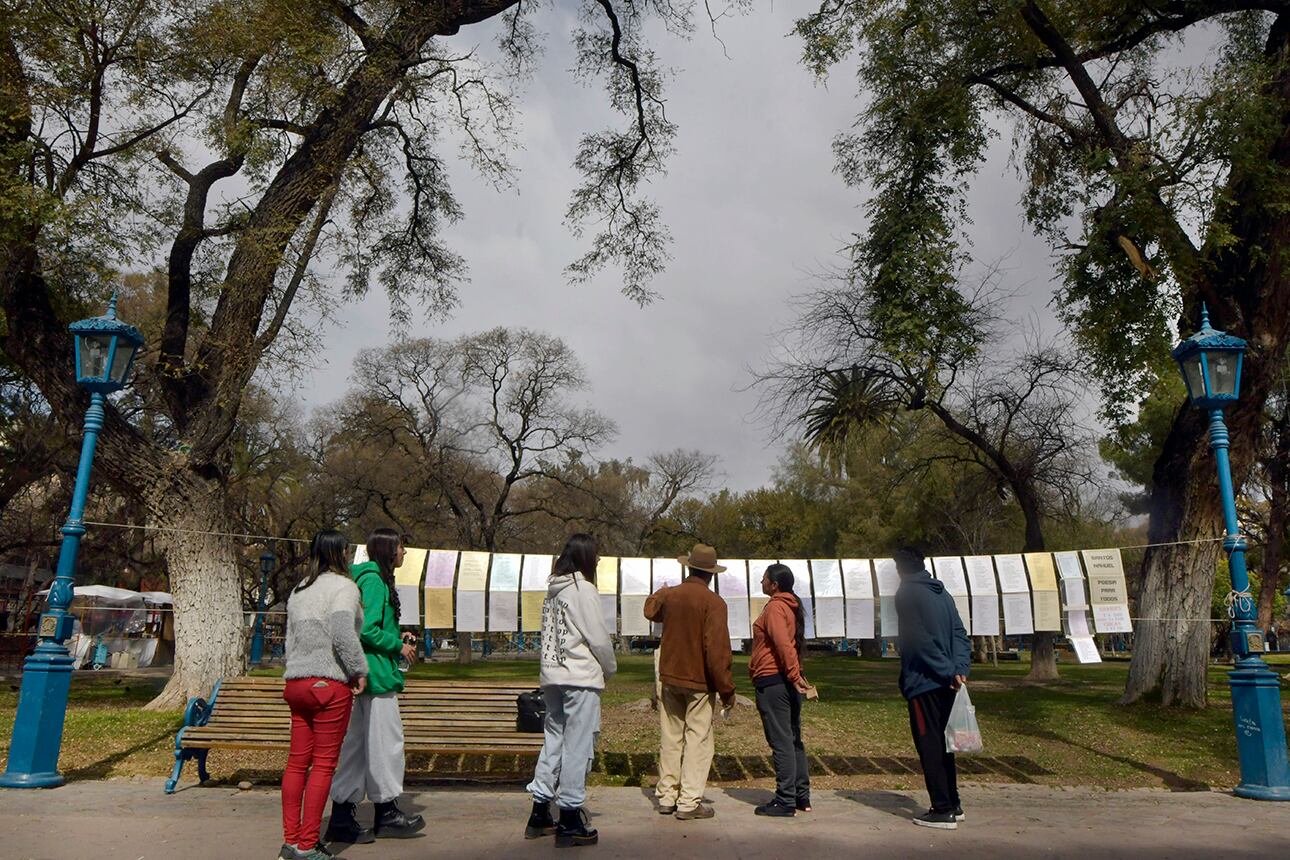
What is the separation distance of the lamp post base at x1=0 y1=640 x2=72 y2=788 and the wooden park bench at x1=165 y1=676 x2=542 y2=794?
2.90 ft

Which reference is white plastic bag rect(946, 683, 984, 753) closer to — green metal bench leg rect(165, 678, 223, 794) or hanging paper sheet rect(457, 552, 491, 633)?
green metal bench leg rect(165, 678, 223, 794)

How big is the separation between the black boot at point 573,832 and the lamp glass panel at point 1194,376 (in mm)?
6887

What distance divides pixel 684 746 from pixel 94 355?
6.26 metres

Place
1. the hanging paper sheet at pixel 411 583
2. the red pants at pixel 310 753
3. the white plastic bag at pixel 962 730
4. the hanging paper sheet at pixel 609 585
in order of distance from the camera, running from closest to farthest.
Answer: the red pants at pixel 310 753
the white plastic bag at pixel 962 730
the hanging paper sheet at pixel 411 583
the hanging paper sheet at pixel 609 585

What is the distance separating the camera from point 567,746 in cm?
545

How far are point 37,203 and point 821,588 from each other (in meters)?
10.9

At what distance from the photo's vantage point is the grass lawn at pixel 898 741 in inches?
319

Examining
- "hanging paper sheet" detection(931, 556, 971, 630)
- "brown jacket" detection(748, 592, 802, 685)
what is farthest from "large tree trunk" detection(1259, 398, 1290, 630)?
"brown jacket" detection(748, 592, 802, 685)

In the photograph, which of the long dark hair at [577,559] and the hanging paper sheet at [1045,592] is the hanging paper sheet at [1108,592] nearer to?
the hanging paper sheet at [1045,592]

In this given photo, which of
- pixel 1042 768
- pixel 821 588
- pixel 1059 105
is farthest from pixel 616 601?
pixel 1059 105

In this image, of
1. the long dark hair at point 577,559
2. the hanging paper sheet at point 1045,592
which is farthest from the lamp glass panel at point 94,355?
the hanging paper sheet at point 1045,592

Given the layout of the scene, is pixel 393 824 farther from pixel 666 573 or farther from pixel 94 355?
pixel 666 573

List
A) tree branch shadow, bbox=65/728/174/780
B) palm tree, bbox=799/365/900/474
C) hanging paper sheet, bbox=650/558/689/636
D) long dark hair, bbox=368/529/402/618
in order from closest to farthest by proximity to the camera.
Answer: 1. long dark hair, bbox=368/529/402/618
2. tree branch shadow, bbox=65/728/174/780
3. hanging paper sheet, bbox=650/558/689/636
4. palm tree, bbox=799/365/900/474

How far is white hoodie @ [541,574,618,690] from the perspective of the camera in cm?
554
